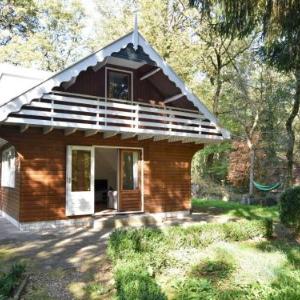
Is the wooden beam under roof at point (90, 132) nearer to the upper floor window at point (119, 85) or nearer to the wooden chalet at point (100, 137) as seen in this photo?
the wooden chalet at point (100, 137)

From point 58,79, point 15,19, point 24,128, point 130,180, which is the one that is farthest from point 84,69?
point 15,19

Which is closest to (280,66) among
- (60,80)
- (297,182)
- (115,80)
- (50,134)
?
(115,80)

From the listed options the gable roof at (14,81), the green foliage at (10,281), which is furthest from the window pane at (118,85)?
the green foliage at (10,281)

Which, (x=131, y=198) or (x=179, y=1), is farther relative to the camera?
(x=179, y=1)

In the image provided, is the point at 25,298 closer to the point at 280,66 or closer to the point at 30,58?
the point at 280,66

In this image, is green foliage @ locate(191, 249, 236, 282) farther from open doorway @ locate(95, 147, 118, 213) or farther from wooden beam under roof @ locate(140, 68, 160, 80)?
open doorway @ locate(95, 147, 118, 213)

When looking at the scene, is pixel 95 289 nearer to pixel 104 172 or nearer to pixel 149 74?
pixel 149 74

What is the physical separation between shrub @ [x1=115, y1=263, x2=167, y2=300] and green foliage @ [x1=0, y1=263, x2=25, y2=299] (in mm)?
1630

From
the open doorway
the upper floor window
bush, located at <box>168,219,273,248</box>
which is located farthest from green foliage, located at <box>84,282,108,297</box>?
the open doorway

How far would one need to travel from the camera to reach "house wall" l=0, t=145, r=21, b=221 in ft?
36.4

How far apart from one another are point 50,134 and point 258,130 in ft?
56.5

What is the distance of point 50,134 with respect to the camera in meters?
11.4

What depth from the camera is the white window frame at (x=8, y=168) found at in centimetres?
1217

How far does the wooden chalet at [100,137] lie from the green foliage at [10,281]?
473 centimetres
